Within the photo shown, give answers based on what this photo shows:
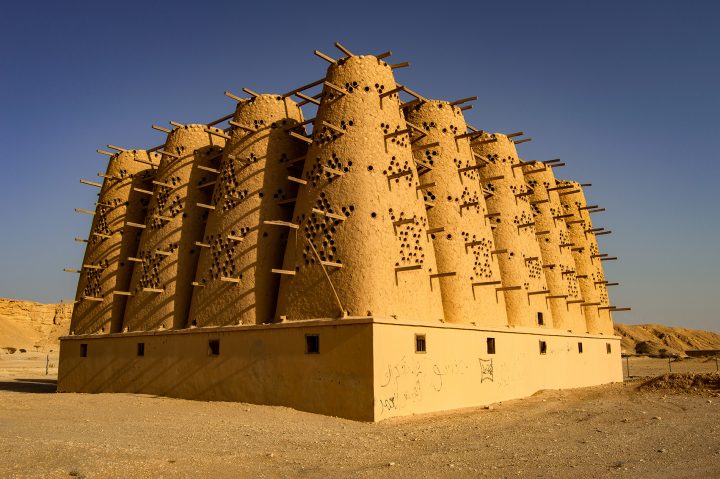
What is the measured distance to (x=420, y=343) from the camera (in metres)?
14.5

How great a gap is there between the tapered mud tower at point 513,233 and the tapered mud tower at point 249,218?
6659mm

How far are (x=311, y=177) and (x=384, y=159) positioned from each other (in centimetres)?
188

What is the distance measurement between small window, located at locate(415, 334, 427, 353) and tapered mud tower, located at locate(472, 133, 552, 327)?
5.41 metres

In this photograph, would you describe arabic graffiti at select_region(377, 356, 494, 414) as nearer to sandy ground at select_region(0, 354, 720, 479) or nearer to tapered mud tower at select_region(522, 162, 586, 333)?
sandy ground at select_region(0, 354, 720, 479)

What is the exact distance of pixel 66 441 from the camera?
30.8 ft

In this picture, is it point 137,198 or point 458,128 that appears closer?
point 458,128

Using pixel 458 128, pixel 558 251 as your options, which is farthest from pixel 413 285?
pixel 558 251

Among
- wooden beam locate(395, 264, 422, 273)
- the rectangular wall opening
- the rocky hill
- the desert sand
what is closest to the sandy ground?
the desert sand

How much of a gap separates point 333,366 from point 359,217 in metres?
3.48

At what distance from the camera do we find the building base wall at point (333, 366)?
1327 cm

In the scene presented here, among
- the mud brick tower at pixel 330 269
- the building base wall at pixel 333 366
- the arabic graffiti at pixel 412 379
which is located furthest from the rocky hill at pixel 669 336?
the arabic graffiti at pixel 412 379

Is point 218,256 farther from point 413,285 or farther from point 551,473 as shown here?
point 551,473

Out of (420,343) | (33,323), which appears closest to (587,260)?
(420,343)

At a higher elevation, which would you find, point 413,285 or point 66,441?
point 413,285
